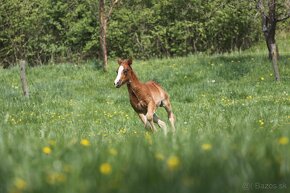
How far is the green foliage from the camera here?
3272 centimetres

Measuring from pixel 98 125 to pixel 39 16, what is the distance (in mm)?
24042

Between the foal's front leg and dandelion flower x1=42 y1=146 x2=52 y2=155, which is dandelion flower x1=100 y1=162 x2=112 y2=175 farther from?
the foal's front leg

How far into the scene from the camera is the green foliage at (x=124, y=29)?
1288 inches

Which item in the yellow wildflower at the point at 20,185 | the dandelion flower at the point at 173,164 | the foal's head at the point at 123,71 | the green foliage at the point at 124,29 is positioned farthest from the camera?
the green foliage at the point at 124,29

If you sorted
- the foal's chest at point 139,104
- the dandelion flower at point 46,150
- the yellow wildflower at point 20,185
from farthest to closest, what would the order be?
the foal's chest at point 139,104
the dandelion flower at point 46,150
the yellow wildflower at point 20,185

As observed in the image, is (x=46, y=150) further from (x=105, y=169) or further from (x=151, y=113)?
(x=151, y=113)

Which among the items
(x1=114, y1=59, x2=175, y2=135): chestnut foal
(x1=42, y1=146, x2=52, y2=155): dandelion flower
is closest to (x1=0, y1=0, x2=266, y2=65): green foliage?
(x1=114, y1=59, x2=175, y2=135): chestnut foal

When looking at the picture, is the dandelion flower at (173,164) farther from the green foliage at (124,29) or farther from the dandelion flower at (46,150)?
the green foliage at (124,29)

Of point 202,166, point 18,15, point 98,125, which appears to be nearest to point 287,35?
point 18,15

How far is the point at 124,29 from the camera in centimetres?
3353

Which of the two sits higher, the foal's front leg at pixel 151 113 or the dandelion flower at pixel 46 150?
the dandelion flower at pixel 46 150

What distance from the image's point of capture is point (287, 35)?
36750 millimetres

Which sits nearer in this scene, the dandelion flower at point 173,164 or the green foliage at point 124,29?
the dandelion flower at point 173,164

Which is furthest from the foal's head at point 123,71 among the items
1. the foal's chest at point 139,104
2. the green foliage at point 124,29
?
the green foliage at point 124,29
